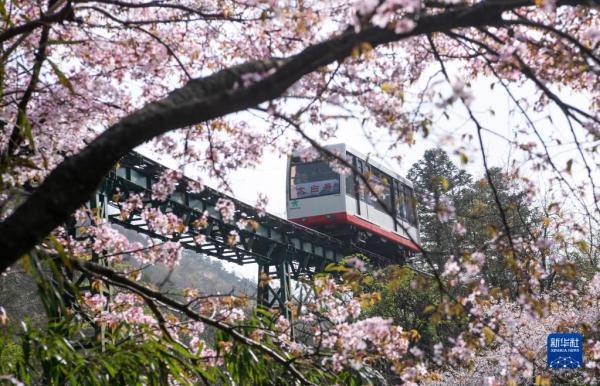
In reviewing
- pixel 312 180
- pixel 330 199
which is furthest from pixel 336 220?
pixel 312 180

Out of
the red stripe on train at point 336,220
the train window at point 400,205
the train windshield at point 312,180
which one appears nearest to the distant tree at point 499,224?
the train window at point 400,205

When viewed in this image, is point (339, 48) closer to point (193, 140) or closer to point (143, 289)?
point (143, 289)

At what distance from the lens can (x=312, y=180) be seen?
824 inches

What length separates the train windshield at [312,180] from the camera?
67.9 feet

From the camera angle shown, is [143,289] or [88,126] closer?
[143,289]

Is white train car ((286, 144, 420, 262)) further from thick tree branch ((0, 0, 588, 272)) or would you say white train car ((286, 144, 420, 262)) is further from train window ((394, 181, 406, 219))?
thick tree branch ((0, 0, 588, 272))

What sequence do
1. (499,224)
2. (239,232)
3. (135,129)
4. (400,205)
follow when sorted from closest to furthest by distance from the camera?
1. (135,129)
2. (239,232)
3. (400,205)
4. (499,224)

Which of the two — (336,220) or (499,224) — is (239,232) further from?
(499,224)

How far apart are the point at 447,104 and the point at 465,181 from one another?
4215 cm

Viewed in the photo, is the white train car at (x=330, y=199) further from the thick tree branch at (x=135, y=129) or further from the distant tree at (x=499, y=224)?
the thick tree branch at (x=135, y=129)

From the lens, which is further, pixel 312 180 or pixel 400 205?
pixel 400 205

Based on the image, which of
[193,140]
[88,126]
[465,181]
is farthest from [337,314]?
[465,181]

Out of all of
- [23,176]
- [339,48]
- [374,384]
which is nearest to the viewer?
[339,48]

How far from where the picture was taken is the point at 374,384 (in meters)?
5.50
